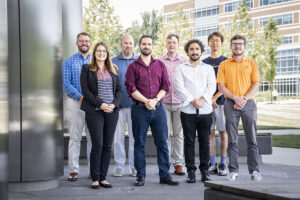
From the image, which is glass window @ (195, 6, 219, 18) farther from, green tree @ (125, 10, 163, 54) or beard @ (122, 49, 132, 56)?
beard @ (122, 49, 132, 56)

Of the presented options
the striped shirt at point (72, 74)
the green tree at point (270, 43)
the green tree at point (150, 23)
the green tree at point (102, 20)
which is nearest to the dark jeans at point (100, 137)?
the striped shirt at point (72, 74)

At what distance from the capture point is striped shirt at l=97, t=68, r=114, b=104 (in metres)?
6.61

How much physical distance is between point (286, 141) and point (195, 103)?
720 cm

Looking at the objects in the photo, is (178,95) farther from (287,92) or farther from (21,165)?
(287,92)

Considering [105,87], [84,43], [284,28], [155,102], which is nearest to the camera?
[105,87]

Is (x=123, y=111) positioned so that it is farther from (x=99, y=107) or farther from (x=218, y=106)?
(x=218, y=106)

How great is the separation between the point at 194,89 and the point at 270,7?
53.1 m

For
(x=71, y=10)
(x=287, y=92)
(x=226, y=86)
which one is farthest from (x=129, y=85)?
(x=287, y=92)

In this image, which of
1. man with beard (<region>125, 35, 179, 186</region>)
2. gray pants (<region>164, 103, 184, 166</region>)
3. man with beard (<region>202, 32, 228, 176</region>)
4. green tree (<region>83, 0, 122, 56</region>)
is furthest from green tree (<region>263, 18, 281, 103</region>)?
man with beard (<region>125, 35, 179, 186</region>)

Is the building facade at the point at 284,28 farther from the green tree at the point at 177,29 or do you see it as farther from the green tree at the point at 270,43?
the green tree at the point at 177,29

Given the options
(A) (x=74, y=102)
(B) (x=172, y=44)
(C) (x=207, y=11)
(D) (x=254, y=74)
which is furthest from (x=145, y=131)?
(C) (x=207, y=11)

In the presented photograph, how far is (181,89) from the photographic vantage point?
7098 millimetres

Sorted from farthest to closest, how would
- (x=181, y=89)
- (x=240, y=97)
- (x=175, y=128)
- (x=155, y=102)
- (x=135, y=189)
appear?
(x=175, y=128) < (x=181, y=89) < (x=240, y=97) < (x=155, y=102) < (x=135, y=189)

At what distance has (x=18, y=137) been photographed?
243 inches
